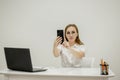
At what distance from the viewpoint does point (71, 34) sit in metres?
3.30

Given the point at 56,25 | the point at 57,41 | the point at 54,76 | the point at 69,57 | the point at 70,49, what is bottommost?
the point at 54,76

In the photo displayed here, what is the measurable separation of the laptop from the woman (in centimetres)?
71

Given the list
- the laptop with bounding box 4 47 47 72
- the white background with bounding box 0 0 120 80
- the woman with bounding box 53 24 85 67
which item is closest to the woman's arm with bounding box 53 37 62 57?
the woman with bounding box 53 24 85 67

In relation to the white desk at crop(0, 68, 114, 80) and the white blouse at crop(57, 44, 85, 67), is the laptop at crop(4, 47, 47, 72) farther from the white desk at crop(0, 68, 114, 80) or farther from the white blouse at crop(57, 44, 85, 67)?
the white blouse at crop(57, 44, 85, 67)

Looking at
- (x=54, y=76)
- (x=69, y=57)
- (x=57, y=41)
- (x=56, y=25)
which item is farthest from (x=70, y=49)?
(x=56, y=25)

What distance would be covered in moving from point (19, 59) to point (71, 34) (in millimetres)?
1027

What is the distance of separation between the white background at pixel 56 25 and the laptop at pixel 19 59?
5.93 ft

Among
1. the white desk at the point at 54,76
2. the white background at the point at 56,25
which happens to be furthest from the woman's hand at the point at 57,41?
the white background at the point at 56,25

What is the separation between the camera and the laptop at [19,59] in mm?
2465

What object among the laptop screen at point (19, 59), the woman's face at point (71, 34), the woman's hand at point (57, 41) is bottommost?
the laptop screen at point (19, 59)

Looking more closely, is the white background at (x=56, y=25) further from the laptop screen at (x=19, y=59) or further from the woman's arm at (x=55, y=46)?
the laptop screen at (x=19, y=59)

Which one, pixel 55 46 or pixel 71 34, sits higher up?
pixel 71 34

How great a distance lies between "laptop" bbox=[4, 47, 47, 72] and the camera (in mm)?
2465

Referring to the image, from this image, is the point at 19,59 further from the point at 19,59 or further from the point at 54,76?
the point at 54,76
